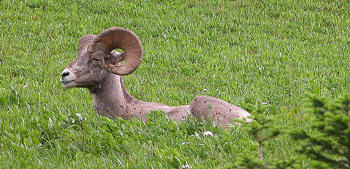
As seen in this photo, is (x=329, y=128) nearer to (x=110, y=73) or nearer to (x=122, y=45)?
(x=122, y=45)

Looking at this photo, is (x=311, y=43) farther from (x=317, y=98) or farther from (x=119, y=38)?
(x=317, y=98)

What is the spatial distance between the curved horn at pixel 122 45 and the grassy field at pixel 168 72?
0.91 m

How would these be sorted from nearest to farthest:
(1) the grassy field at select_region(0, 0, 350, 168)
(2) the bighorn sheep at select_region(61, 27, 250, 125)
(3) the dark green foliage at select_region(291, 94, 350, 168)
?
(3) the dark green foliage at select_region(291, 94, 350, 168)
(1) the grassy field at select_region(0, 0, 350, 168)
(2) the bighorn sheep at select_region(61, 27, 250, 125)

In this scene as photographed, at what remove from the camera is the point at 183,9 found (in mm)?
18250

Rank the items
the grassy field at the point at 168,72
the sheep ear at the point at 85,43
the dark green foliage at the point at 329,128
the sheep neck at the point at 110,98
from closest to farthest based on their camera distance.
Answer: the dark green foliage at the point at 329,128
the grassy field at the point at 168,72
the sheep neck at the point at 110,98
the sheep ear at the point at 85,43

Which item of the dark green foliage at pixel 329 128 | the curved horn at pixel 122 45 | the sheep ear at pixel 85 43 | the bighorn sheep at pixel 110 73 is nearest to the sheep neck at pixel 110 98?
the bighorn sheep at pixel 110 73

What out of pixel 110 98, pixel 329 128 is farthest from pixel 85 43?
pixel 329 128

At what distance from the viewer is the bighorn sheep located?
8.16 meters

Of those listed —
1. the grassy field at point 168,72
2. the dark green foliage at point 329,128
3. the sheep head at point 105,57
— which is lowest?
the grassy field at point 168,72

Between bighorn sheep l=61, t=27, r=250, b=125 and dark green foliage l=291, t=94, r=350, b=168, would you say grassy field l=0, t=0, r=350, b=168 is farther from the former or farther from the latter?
dark green foliage l=291, t=94, r=350, b=168

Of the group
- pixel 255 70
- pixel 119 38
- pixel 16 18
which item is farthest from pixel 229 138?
pixel 16 18

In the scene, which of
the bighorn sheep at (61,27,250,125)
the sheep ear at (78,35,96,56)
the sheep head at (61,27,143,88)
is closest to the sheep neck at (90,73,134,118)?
the bighorn sheep at (61,27,250,125)

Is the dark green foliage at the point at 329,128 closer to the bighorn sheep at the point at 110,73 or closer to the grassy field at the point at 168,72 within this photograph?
the grassy field at the point at 168,72

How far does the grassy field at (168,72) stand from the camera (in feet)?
19.1
